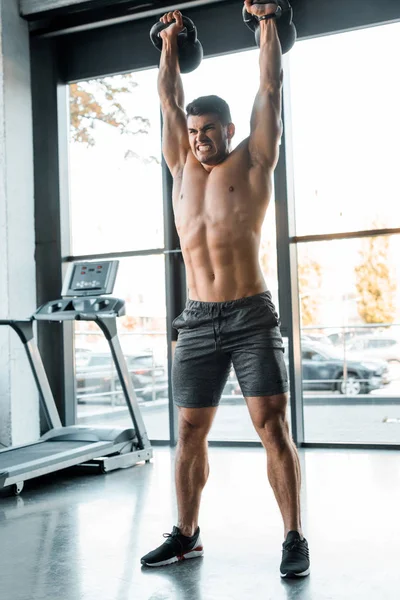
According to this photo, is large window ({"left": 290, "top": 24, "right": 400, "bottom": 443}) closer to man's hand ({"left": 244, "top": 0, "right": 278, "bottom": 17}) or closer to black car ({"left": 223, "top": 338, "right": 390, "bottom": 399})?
black car ({"left": 223, "top": 338, "right": 390, "bottom": 399})

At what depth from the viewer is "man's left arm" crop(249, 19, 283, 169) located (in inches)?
91.6

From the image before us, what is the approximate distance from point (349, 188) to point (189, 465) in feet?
8.78

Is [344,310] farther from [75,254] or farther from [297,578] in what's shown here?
[297,578]

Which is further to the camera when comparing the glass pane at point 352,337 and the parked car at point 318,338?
the parked car at point 318,338

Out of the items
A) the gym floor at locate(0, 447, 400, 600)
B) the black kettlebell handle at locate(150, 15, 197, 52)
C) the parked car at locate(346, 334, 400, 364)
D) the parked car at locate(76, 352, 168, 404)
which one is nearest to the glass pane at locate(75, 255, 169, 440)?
the parked car at locate(76, 352, 168, 404)

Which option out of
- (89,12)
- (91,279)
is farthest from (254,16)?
(89,12)

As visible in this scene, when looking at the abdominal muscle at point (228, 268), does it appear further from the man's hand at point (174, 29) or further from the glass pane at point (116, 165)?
the glass pane at point (116, 165)

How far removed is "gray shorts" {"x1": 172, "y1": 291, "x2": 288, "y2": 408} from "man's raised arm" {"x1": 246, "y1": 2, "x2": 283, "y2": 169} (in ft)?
1.59

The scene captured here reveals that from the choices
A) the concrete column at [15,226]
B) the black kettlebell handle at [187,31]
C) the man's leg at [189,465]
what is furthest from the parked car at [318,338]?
the black kettlebell handle at [187,31]

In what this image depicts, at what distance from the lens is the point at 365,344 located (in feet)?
16.8

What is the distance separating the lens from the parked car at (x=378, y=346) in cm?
500

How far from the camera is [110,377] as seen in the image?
5238 mm

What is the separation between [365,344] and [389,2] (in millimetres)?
2318

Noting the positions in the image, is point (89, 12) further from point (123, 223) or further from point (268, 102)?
point (268, 102)
